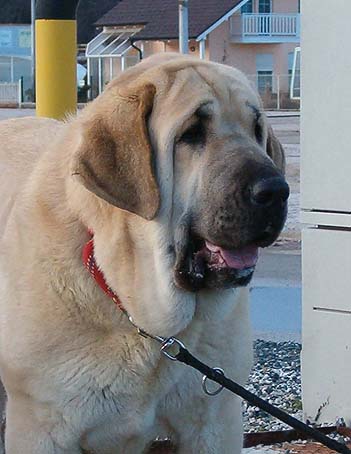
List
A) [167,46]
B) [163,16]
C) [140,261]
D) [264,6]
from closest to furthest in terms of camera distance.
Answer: [140,261] < [167,46] < [163,16] < [264,6]

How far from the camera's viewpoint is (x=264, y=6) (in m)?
59.8

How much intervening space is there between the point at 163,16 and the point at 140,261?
53.3 metres

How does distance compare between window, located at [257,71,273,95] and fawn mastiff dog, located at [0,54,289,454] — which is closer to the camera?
fawn mastiff dog, located at [0,54,289,454]

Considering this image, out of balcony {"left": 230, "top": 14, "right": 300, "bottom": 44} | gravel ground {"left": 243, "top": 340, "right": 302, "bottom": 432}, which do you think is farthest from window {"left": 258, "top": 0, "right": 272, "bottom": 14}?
gravel ground {"left": 243, "top": 340, "right": 302, "bottom": 432}

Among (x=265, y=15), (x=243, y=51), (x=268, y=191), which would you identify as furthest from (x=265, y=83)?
(x=268, y=191)

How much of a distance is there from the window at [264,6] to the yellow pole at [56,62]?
175ft

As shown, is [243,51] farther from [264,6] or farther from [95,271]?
[95,271]

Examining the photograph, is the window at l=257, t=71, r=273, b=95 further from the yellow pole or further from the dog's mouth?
the dog's mouth

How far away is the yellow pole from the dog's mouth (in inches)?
114

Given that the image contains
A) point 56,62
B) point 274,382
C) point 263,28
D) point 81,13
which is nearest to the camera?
point 274,382

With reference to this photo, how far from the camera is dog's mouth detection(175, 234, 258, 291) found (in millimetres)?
3658

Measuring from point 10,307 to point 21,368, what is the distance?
0.80ft

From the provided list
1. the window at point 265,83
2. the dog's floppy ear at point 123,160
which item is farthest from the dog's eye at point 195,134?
the window at point 265,83

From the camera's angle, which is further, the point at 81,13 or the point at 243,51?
the point at 81,13
